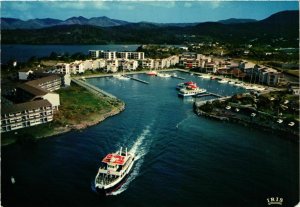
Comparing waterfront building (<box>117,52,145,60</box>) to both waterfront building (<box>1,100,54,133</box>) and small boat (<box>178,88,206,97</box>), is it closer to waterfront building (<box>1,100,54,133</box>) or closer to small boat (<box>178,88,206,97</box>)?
small boat (<box>178,88,206,97</box>)

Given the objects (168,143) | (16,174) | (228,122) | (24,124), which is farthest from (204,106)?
(16,174)

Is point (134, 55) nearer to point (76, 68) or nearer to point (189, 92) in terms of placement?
point (76, 68)

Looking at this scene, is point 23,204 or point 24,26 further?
point 24,26

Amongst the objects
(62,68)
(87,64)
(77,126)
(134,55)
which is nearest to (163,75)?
(87,64)

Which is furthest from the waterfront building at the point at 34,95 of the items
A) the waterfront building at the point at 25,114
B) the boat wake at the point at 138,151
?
the boat wake at the point at 138,151

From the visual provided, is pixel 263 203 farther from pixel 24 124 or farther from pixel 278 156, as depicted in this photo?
pixel 24 124

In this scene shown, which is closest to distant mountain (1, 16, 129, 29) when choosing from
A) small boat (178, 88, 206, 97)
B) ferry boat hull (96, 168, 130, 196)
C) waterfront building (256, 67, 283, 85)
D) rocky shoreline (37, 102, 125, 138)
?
small boat (178, 88, 206, 97)

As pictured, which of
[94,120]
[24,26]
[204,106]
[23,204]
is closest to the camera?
[23,204]
